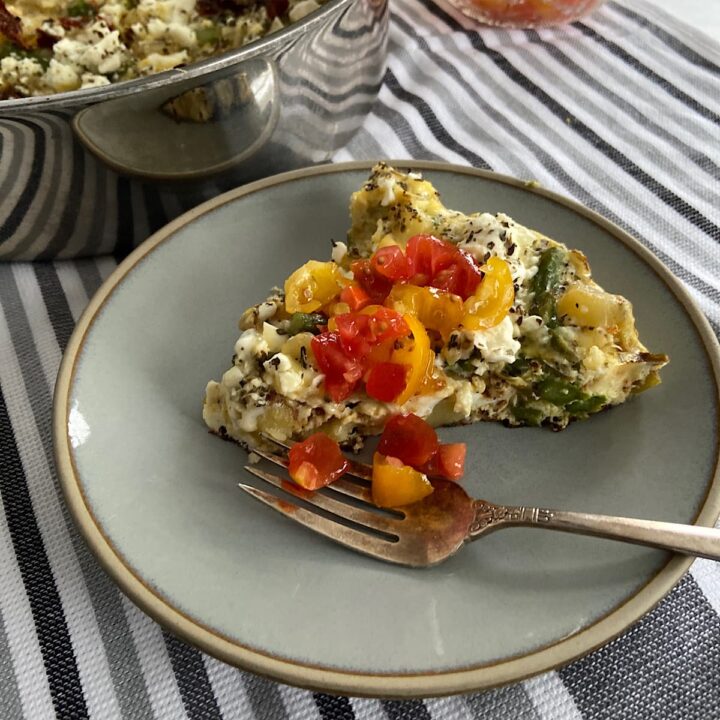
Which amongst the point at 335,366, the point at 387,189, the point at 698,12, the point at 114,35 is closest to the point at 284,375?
the point at 335,366

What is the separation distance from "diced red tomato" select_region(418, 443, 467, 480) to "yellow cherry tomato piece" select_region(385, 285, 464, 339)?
0.23 m

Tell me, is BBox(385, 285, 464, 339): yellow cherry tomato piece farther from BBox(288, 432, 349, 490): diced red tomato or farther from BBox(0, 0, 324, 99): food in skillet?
BBox(0, 0, 324, 99): food in skillet

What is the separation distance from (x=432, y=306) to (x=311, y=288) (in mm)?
Result: 271

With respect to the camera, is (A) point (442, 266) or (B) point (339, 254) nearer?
(A) point (442, 266)

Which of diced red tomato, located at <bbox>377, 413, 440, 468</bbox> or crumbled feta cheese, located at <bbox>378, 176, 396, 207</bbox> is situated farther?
crumbled feta cheese, located at <bbox>378, 176, 396, 207</bbox>

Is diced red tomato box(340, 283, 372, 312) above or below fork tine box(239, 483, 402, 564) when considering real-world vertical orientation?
above

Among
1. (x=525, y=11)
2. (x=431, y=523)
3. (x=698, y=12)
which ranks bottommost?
(x=431, y=523)

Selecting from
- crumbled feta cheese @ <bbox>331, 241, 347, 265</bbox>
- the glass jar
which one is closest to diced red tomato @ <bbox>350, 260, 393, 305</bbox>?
crumbled feta cheese @ <bbox>331, 241, 347, 265</bbox>

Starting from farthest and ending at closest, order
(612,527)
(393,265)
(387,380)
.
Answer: (393,265)
(387,380)
(612,527)

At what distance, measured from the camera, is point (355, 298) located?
1646 millimetres

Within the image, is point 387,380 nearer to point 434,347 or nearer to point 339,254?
point 434,347

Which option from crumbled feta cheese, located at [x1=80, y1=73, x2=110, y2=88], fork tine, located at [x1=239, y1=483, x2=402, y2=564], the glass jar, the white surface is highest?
the white surface

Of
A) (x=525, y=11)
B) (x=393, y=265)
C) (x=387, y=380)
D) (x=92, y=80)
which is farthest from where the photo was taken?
(x=525, y=11)

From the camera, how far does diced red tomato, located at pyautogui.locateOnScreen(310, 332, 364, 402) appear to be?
5.13 feet
